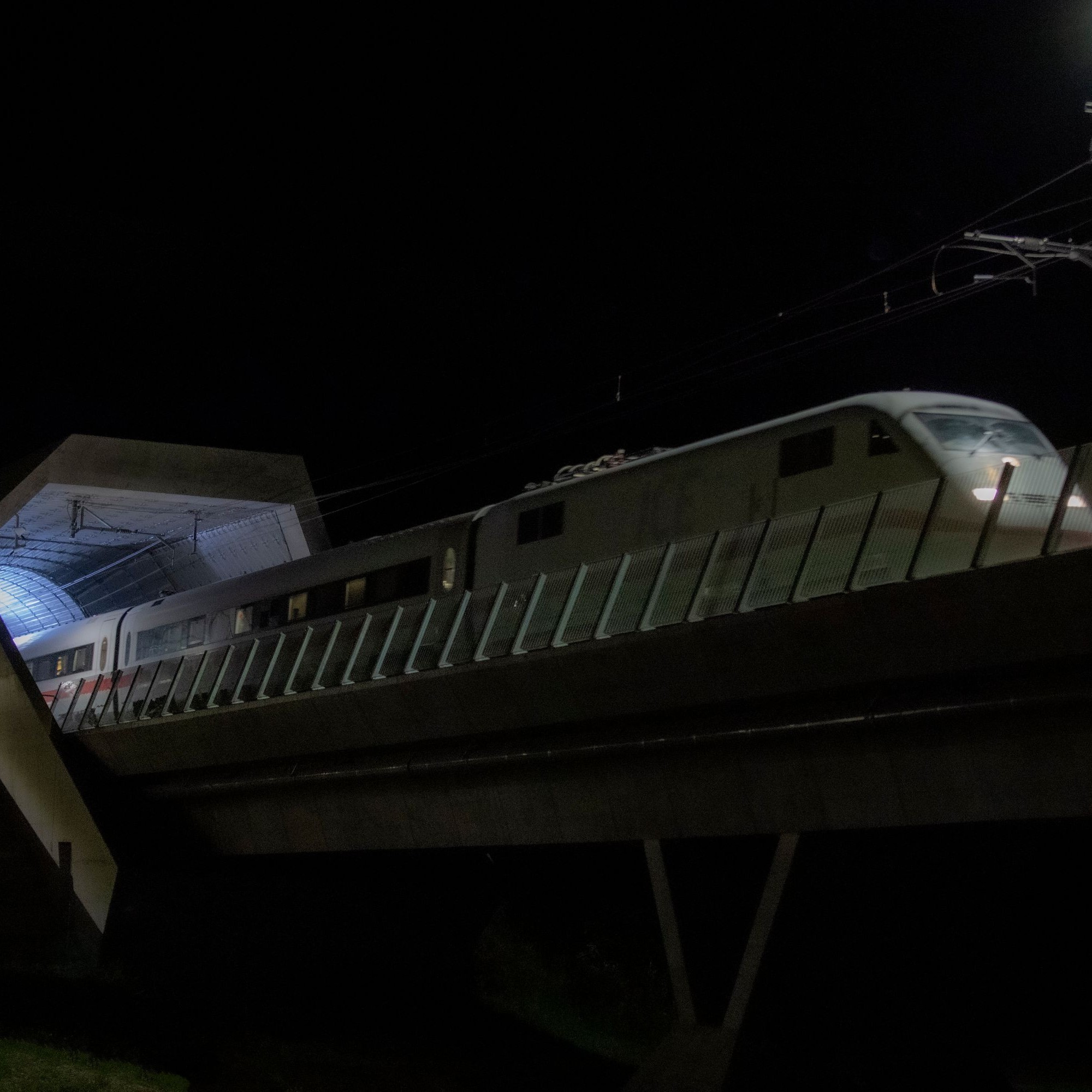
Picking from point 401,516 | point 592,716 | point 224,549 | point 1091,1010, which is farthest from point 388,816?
point 401,516

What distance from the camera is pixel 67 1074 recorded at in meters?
18.6

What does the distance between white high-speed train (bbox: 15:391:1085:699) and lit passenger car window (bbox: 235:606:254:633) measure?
0.04 m

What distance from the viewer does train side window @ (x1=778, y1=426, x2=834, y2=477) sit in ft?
58.6

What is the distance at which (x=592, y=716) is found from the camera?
673 inches

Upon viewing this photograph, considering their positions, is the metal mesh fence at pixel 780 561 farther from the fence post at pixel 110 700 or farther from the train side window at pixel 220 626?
the train side window at pixel 220 626

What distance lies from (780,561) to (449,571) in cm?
881

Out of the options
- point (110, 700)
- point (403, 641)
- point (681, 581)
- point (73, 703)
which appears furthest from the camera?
point (73, 703)

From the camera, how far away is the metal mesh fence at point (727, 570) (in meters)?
15.7

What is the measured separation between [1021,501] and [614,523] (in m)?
7.54

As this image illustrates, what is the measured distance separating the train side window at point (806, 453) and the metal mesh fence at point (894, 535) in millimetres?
3047

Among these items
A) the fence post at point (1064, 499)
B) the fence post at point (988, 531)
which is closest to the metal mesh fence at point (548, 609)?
the fence post at point (988, 531)

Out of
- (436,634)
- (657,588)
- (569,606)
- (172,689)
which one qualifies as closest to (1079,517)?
(657,588)

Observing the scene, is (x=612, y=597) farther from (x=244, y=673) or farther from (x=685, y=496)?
(x=244, y=673)

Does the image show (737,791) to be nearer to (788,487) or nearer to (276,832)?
(788,487)
